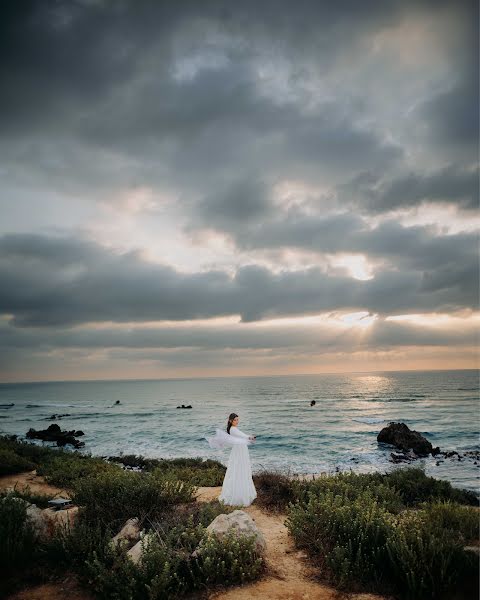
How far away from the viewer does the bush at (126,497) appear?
7906mm

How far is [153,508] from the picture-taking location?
26.8 ft

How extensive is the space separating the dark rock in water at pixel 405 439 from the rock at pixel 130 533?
26536mm

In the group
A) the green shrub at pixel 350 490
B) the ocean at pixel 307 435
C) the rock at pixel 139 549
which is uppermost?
the rock at pixel 139 549

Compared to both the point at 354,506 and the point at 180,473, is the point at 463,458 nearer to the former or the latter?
the point at 180,473

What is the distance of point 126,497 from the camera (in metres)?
8.26

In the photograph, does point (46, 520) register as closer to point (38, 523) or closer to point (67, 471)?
point (38, 523)

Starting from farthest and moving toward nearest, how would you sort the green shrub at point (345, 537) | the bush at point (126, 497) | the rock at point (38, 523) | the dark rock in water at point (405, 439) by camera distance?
the dark rock in water at point (405, 439) < the bush at point (126, 497) < the rock at point (38, 523) < the green shrub at point (345, 537)

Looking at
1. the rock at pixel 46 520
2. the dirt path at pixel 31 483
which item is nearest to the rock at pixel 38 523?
the rock at pixel 46 520

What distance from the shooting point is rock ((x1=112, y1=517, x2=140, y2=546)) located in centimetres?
685

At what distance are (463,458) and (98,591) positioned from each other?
2759cm

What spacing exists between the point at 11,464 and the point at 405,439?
27670 mm

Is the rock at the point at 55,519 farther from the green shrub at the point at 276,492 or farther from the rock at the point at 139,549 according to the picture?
the green shrub at the point at 276,492

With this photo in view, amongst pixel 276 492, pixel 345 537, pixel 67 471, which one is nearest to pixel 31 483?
pixel 67 471

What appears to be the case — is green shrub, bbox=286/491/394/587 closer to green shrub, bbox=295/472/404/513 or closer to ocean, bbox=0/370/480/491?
green shrub, bbox=295/472/404/513
